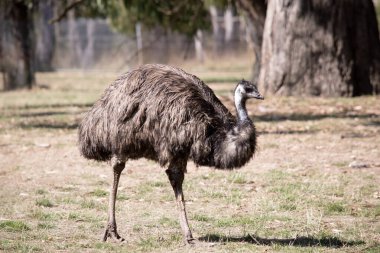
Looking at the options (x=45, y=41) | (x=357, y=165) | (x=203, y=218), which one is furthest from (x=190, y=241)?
(x=45, y=41)

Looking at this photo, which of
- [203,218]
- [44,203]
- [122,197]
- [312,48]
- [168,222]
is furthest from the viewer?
[312,48]

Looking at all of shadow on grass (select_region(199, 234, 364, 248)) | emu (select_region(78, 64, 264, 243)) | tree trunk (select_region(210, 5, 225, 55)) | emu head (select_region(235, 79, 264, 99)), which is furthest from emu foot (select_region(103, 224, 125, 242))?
tree trunk (select_region(210, 5, 225, 55))

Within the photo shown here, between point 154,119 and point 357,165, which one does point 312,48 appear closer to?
point 357,165

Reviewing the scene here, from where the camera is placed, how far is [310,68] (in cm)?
1812

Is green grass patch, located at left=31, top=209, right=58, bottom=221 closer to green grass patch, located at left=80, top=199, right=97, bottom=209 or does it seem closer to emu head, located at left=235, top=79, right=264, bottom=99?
green grass patch, located at left=80, top=199, right=97, bottom=209

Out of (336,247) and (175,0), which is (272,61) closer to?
(175,0)

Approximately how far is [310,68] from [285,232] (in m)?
10.8

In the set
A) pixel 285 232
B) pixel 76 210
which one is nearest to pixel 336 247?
pixel 285 232

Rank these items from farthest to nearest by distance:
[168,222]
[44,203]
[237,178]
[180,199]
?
1. [237,178]
2. [44,203]
3. [168,222]
4. [180,199]

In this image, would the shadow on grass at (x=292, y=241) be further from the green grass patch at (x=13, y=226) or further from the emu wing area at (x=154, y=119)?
the green grass patch at (x=13, y=226)

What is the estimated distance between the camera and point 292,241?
727 centimetres

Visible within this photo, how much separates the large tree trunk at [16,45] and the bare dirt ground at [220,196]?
11.0 metres

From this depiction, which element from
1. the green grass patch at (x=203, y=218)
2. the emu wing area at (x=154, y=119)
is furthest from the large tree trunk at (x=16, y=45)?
the emu wing area at (x=154, y=119)

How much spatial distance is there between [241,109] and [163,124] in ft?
2.10
